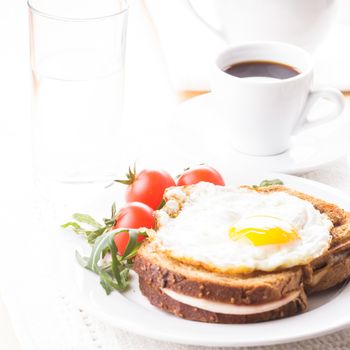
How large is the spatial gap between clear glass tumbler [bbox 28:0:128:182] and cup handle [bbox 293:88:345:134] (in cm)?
71

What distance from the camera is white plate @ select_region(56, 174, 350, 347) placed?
2.08 metres

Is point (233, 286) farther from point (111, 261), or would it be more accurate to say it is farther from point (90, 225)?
point (90, 225)

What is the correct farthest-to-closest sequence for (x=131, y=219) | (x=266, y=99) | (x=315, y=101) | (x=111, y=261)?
1. (x=315, y=101)
2. (x=266, y=99)
3. (x=131, y=219)
4. (x=111, y=261)

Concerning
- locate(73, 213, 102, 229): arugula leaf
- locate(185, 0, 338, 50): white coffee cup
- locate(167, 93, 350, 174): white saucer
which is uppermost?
locate(185, 0, 338, 50): white coffee cup

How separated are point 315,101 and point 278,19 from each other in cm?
52

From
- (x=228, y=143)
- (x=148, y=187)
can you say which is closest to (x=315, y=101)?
(x=228, y=143)

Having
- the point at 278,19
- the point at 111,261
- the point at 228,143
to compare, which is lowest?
the point at 228,143

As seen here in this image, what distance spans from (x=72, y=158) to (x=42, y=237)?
17.0 inches

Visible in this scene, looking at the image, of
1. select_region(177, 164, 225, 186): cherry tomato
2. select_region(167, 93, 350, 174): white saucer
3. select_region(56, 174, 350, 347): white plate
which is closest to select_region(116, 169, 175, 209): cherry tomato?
select_region(177, 164, 225, 186): cherry tomato

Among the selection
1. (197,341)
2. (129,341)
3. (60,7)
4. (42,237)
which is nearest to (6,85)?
(60,7)

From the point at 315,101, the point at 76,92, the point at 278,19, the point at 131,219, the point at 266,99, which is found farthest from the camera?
the point at 278,19

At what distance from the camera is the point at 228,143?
339cm

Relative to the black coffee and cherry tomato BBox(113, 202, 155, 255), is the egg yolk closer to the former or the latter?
cherry tomato BBox(113, 202, 155, 255)

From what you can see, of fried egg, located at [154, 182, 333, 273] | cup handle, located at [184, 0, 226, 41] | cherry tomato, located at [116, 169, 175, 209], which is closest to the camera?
fried egg, located at [154, 182, 333, 273]
